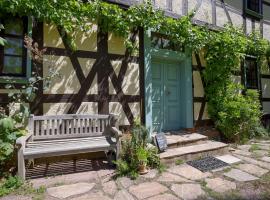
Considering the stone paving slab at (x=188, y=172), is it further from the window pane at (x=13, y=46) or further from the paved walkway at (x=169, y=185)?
the window pane at (x=13, y=46)

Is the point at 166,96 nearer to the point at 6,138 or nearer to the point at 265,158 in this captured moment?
the point at 265,158

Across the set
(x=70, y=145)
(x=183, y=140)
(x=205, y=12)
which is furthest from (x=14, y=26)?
(x=205, y=12)

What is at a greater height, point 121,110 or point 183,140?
point 121,110

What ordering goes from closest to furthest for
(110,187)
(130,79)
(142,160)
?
1. (110,187)
2. (142,160)
3. (130,79)

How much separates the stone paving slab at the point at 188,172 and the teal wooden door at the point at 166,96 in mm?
1824

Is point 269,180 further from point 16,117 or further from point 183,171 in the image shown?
point 16,117

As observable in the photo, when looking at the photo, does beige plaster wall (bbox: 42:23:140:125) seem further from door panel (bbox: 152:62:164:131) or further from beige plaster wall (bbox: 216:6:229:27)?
beige plaster wall (bbox: 216:6:229:27)

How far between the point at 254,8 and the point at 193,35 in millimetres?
4374

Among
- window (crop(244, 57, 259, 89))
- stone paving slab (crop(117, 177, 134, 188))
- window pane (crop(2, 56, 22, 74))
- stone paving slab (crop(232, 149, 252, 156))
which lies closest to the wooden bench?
stone paving slab (crop(117, 177, 134, 188))

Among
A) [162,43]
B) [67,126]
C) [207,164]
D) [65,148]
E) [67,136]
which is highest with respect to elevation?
[162,43]

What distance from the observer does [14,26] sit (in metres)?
4.18

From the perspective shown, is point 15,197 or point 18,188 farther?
point 18,188

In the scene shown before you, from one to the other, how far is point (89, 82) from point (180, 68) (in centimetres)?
271

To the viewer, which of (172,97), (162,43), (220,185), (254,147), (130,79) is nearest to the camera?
(220,185)
